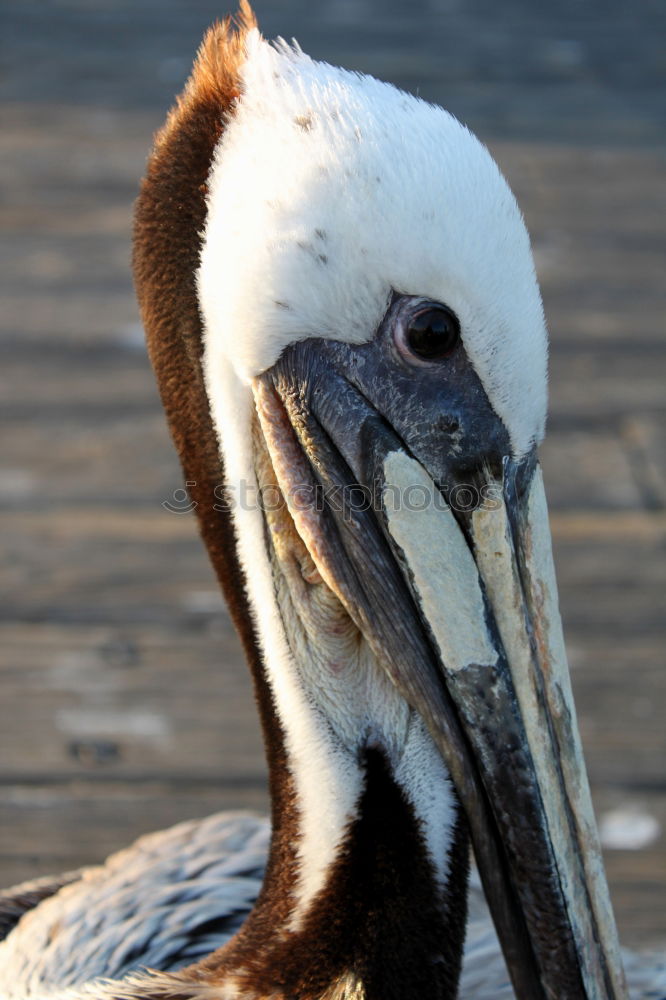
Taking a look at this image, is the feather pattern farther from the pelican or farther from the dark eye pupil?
the dark eye pupil

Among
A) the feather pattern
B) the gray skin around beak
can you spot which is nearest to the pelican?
the gray skin around beak

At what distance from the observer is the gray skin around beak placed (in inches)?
50.4

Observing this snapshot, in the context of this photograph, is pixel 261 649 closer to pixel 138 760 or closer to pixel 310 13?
pixel 138 760

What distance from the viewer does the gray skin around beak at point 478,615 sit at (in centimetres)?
128

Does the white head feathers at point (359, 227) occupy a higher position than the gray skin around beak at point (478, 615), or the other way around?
the white head feathers at point (359, 227)

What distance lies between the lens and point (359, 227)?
3.97 ft

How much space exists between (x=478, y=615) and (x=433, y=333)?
0.88 ft

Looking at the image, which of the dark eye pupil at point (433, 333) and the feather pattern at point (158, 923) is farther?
the feather pattern at point (158, 923)

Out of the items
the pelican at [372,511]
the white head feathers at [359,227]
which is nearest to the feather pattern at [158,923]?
the pelican at [372,511]

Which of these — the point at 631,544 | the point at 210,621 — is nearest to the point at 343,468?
the point at 210,621

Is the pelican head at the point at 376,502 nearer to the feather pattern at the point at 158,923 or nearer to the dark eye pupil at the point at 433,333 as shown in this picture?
the dark eye pupil at the point at 433,333

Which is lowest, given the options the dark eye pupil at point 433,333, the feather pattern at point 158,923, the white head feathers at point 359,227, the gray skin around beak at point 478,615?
the feather pattern at point 158,923

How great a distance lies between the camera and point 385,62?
4746 millimetres

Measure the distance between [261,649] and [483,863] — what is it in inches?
12.6
